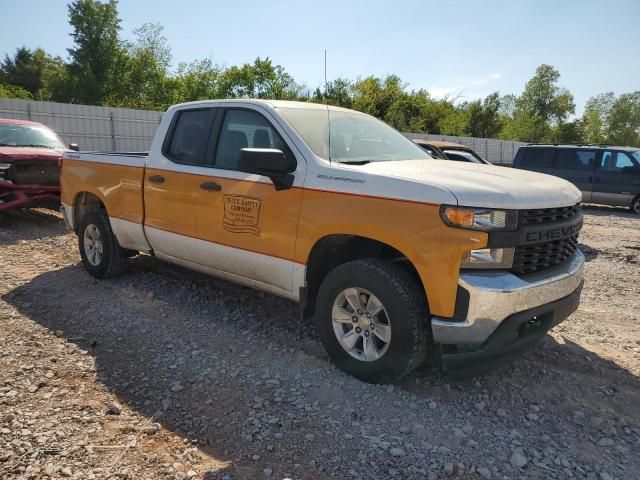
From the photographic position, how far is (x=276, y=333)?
4422 millimetres

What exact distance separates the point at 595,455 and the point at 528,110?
88.4 meters

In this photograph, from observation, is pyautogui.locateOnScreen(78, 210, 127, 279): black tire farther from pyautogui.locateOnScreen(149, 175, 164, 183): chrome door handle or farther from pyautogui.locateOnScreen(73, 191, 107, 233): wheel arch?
pyautogui.locateOnScreen(149, 175, 164, 183): chrome door handle

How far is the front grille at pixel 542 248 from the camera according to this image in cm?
311

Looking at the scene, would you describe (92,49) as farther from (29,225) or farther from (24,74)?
(29,225)

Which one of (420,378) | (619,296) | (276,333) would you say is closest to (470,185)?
(420,378)

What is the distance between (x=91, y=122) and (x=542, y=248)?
1846cm

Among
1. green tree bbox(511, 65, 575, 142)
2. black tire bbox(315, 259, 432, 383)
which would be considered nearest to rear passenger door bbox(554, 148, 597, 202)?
black tire bbox(315, 259, 432, 383)

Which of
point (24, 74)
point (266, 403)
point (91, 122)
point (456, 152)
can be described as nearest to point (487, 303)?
point (266, 403)

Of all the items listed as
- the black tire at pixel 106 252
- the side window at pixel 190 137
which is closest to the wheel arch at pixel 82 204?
the black tire at pixel 106 252

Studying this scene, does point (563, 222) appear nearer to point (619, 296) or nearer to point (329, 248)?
point (329, 248)

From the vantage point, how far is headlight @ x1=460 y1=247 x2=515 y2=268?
2977mm

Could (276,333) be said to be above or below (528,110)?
below

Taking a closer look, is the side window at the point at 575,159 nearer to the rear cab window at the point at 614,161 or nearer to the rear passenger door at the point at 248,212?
the rear cab window at the point at 614,161

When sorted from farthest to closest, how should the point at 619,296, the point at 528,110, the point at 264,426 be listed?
the point at 528,110 → the point at 619,296 → the point at 264,426
